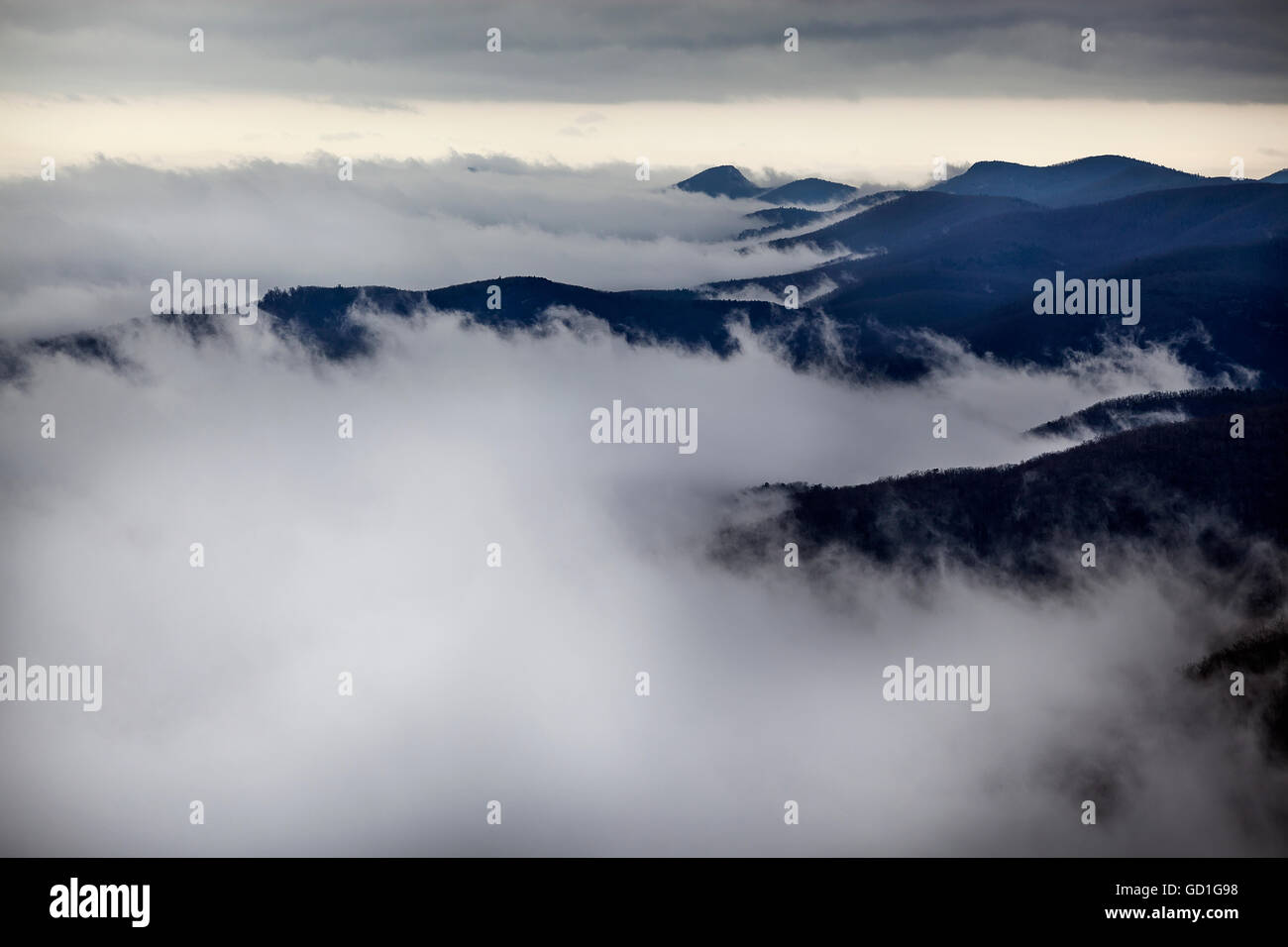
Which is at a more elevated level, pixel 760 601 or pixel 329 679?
pixel 760 601

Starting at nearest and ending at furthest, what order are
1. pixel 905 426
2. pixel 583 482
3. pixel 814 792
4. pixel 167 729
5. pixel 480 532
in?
pixel 814 792 < pixel 167 729 < pixel 480 532 < pixel 583 482 < pixel 905 426

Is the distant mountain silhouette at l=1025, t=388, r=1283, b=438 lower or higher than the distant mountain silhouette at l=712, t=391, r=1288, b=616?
higher

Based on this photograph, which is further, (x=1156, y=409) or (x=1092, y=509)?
(x=1156, y=409)

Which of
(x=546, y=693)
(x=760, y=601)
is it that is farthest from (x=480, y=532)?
(x=760, y=601)

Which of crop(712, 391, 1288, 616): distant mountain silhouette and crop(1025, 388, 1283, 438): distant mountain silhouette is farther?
crop(1025, 388, 1283, 438): distant mountain silhouette

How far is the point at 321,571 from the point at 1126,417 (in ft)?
335

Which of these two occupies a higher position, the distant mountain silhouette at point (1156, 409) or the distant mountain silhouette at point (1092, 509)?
the distant mountain silhouette at point (1156, 409)

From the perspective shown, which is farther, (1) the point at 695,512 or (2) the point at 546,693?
(1) the point at 695,512

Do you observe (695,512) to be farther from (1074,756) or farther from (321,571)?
(1074,756)

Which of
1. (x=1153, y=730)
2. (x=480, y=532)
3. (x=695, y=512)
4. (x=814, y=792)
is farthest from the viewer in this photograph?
(x=480, y=532)

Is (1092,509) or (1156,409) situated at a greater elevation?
(1156,409)

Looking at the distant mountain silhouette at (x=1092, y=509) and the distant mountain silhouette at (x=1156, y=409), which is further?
the distant mountain silhouette at (x=1156, y=409)

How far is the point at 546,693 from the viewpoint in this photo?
11762 centimetres

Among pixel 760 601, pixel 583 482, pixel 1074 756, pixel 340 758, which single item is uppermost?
pixel 583 482
